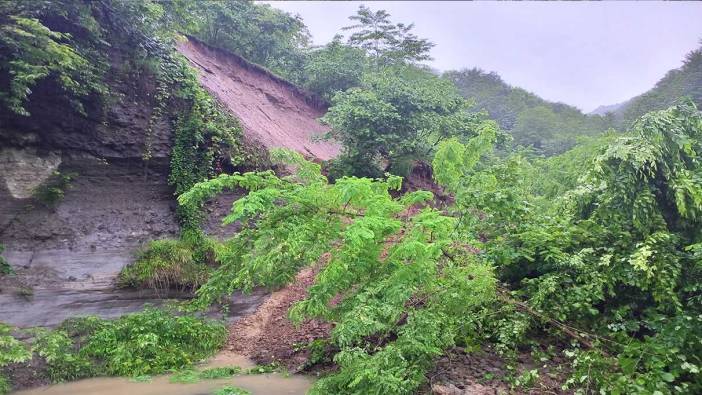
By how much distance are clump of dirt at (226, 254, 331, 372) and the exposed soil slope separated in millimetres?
6771

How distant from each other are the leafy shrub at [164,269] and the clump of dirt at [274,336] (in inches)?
62.9

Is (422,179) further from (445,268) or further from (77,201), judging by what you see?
(445,268)

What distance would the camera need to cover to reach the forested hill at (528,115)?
3516 centimetres

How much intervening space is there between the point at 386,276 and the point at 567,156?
50.8ft

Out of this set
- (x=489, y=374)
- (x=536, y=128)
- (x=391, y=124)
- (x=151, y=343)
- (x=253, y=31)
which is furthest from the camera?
(x=536, y=128)

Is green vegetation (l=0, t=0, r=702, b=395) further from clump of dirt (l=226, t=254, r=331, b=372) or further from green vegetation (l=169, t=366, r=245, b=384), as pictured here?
clump of dirt (l=226, t=254, r=331, b=372)

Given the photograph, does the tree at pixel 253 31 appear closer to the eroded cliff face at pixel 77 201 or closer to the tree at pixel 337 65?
the tree at pixel 337 65

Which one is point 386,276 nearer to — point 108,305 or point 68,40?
point 108,305

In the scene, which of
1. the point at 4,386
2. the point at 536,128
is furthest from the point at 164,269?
the point at 536,128

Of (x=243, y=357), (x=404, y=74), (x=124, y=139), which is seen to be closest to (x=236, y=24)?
(x=404, y=74)

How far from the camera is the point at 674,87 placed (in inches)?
1131

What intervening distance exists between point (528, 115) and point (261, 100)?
25.7m

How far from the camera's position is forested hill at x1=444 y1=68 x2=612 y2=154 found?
3516 cm

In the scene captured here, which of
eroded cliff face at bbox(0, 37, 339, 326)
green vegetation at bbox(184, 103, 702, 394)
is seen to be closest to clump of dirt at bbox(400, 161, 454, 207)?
eroded cliff face at bbox(0, 37, 339, 326)
